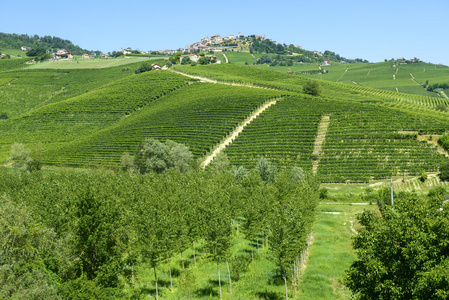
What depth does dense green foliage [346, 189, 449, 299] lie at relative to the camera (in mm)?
21731

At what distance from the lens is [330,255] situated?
145 feet

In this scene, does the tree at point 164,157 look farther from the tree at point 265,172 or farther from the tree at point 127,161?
the tree at point 265,172

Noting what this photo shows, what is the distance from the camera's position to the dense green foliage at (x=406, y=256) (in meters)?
21.7

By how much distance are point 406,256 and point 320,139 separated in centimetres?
7352

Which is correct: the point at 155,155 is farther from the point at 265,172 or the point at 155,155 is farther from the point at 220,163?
the point at 265,172

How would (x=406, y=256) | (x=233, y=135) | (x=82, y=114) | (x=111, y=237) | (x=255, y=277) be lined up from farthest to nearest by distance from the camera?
(x=82, y=114)
(x=233, y=135)
(x=255, y=277)
(x=111, y=237)
(x=406, y=256)

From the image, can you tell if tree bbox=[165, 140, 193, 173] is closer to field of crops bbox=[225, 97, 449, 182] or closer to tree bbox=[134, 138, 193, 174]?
tree bbox=[134, 138, 193, 174]

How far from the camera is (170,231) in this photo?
36688 millimetres

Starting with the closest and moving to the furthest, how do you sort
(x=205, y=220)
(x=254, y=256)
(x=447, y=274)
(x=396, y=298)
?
(x=447, y=274) < (x=396, y=298) < (x=205, y=220) < (x=254, y=256)

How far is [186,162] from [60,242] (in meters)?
54.6

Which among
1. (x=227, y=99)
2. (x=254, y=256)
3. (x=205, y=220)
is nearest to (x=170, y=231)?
(x=205, y=220)

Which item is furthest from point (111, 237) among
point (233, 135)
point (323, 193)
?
point (233, 135)

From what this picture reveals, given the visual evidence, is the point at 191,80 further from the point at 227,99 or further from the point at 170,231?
the point at 170,231

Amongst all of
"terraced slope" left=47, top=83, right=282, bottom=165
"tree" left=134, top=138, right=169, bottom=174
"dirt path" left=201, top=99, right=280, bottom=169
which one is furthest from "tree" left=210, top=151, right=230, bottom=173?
"tree" left=134, top=138, right=169, bottom=174
